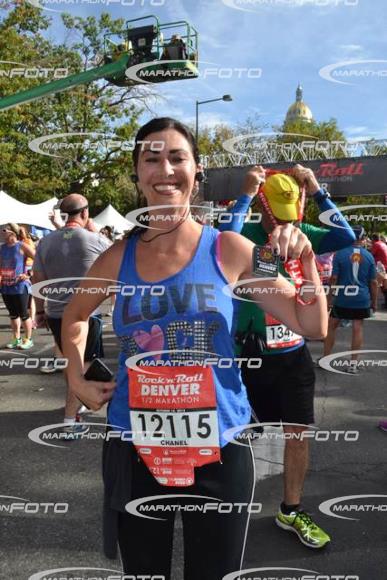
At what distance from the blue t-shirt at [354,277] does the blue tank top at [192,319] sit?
497 cm

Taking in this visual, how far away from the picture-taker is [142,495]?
5.01 ft

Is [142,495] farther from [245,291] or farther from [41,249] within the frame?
[41,249]

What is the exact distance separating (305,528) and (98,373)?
5.86ft

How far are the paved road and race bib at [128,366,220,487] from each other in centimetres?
129

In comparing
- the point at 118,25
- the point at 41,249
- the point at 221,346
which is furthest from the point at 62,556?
the point at 118,25

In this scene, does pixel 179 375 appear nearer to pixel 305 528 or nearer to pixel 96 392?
pixel 96 392

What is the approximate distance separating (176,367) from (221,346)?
16 cm

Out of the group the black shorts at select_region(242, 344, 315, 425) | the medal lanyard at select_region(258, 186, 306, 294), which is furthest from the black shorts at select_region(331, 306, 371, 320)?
the medal lanyard at select_region(258, 186, 306, 294)

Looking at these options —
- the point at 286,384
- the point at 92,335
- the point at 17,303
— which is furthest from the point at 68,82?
the point at 286,384

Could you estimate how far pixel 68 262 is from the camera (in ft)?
14.2

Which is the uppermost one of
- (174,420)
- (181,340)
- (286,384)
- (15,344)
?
(181,340)

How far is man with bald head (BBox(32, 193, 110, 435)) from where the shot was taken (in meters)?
4.22

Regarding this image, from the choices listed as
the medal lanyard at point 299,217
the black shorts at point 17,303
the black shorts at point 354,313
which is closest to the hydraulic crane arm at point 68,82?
the black shorts at point 17,303

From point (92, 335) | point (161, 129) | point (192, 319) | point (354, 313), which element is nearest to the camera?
point (192, 319)
